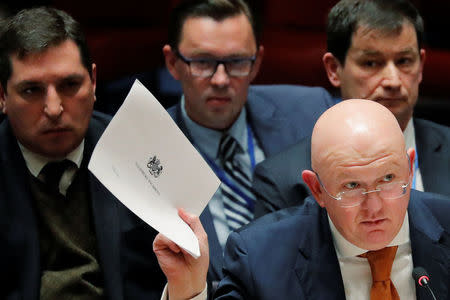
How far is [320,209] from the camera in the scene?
6.45 ft

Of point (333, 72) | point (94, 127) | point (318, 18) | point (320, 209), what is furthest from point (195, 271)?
point (318, 18)

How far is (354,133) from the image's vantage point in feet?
5.89

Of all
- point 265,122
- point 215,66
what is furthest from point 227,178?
point 215,66

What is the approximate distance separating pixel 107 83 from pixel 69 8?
53cm

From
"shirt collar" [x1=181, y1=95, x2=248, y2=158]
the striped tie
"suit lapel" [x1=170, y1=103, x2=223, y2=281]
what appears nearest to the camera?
"suit lapel" [x1=170, y1=103, x2=223, y2=281]

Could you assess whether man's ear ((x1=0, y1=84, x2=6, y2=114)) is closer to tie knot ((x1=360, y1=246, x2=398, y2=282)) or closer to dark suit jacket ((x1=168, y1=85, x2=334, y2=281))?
dark suit jacket ((x1=168, y1=85, x2=334, y2=281))

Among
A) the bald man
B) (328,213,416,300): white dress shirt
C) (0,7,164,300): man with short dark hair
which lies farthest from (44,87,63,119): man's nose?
(328,213,416,300): white dress shirt

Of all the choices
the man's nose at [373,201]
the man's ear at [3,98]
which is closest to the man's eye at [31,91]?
the man's ear at [3,98]

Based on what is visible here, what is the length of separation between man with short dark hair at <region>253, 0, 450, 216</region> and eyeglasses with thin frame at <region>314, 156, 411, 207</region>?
556mm

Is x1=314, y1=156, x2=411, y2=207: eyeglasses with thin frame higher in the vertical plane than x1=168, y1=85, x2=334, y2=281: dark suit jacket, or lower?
higher

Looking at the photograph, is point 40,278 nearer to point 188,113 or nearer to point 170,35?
point 188,113

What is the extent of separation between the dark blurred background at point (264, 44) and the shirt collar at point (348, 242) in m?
1.94

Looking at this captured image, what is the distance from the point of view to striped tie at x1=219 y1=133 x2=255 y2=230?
8.25 feet

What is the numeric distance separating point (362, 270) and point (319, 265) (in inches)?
4.4
